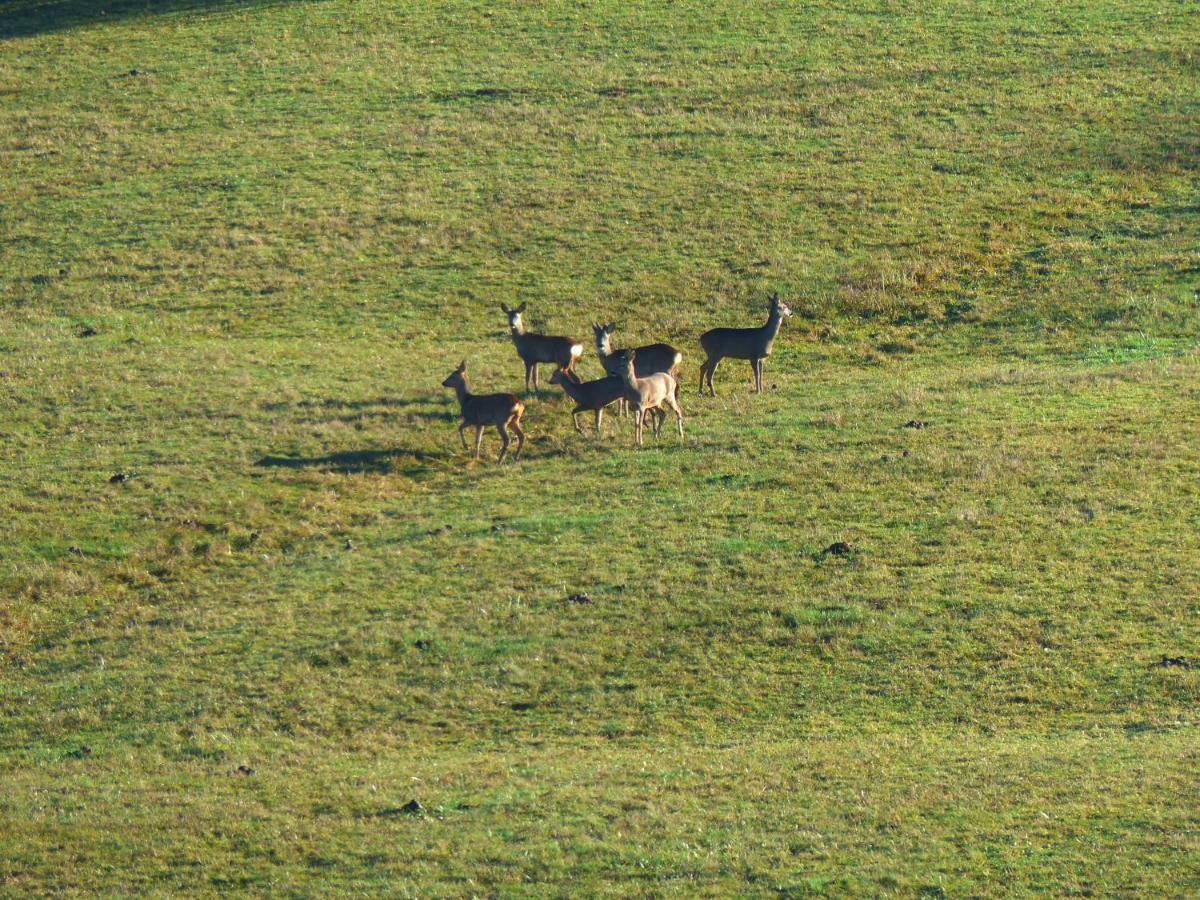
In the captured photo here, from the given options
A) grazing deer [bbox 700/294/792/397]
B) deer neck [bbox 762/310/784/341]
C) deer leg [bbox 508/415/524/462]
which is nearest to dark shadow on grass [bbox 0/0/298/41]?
deer neck [bbox 762/310/784/341]

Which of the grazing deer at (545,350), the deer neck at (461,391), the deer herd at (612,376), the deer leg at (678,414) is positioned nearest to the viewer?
the deer herd at (612,376)

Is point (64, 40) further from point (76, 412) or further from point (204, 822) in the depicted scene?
point (204, 822)

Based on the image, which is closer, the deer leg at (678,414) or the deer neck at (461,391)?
the deer leg at (678,414)

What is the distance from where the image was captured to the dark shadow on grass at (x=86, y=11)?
59.3m

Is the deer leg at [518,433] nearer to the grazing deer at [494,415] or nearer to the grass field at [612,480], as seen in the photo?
the grazing deer at [494,415]

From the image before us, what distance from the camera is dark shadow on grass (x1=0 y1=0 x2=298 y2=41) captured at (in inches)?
2334

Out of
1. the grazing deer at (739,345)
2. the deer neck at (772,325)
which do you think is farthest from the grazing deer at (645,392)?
the deer neck at (772,325)

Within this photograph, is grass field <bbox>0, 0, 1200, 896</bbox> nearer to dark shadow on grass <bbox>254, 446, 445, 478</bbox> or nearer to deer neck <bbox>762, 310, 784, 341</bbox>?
dark shadow on grass <bbox>254, 446, 445, 478</bbox>

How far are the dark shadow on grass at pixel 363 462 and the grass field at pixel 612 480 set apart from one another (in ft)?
0.41

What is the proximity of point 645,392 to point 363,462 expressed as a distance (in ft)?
16.4

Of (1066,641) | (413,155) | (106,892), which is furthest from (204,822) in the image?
(413,155)

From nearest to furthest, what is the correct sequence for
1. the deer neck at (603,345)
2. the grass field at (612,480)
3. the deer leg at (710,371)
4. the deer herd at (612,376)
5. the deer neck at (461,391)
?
the grass field at (612,480), the deer herd at (612,376), the deer neck at (461,391), the deer neck at (603,345), the deer leg at (710,371)

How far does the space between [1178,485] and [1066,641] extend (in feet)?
18.9

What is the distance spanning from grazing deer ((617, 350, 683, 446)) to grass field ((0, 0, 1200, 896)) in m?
1.01
